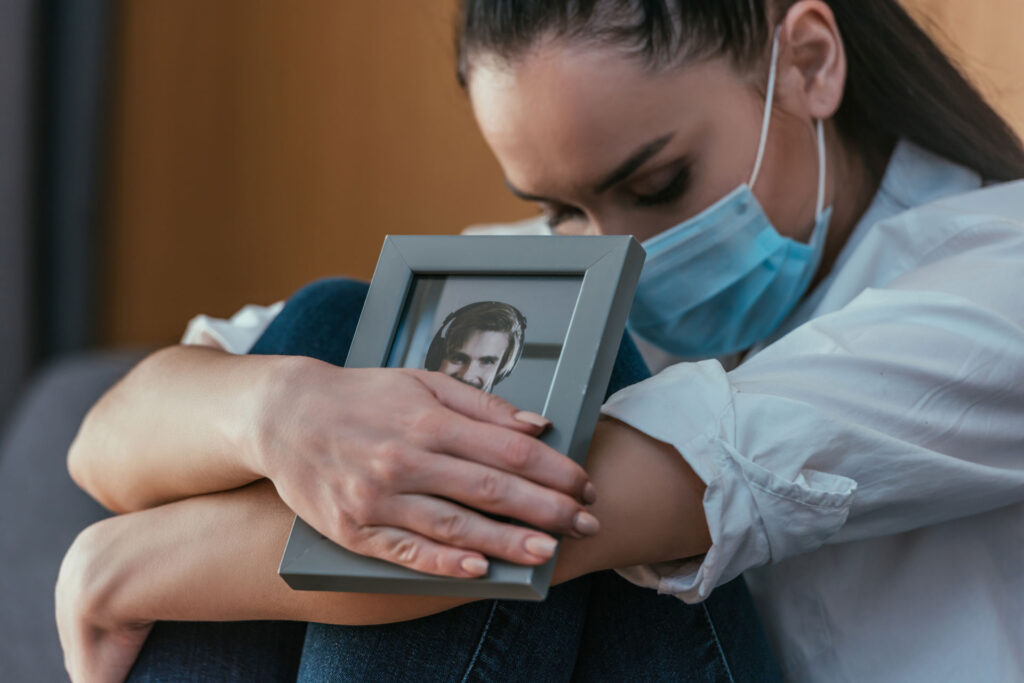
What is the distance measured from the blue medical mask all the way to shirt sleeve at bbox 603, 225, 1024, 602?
0.70 ft

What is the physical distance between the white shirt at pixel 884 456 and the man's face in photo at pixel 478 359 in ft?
0.30

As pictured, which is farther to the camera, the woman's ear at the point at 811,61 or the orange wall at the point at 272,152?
the orange wall at the point at 272,152

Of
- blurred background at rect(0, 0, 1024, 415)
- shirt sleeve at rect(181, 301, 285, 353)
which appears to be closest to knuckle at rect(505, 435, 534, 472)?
shirt sleeve at rect(181, 301, 285, 353)

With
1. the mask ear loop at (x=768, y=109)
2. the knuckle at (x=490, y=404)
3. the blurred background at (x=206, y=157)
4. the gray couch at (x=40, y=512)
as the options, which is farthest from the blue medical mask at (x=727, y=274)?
the blurred background at (x=206, y=157)

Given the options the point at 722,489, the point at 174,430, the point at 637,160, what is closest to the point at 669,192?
the point at 637,160

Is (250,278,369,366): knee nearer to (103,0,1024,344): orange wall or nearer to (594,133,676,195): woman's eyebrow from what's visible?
(594,133,676,195): woman's eyebrow

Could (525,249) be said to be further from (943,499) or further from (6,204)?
(6,204)

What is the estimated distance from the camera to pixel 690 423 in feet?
2.14

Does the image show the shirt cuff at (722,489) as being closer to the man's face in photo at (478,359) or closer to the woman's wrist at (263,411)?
the man's face in photo at (478,359)

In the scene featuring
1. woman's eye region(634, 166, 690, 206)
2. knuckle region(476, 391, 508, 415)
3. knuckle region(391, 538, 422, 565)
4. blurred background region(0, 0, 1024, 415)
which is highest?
woman's eye region(634, 166, 690, 206)

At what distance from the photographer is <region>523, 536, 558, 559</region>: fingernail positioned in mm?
549

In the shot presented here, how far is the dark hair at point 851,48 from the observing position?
0.92 meters

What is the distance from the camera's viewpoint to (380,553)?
59 centimetres

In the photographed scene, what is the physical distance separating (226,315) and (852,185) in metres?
2.36
